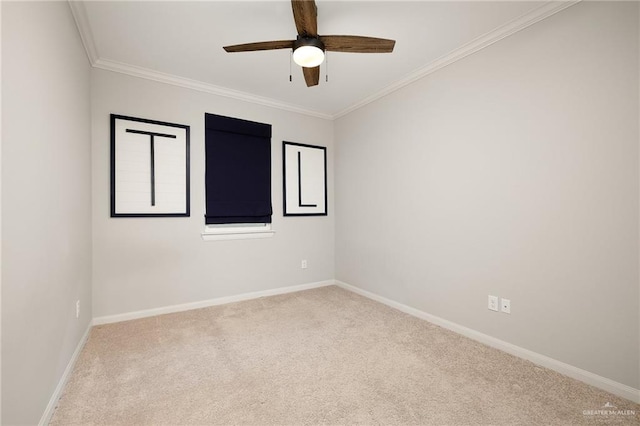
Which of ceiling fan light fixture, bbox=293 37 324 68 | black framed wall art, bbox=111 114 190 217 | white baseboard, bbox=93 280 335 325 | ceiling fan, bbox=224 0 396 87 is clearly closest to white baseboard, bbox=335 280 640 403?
white baseboard, bbox=93 280 335 325

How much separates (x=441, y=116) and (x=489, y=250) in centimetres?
136

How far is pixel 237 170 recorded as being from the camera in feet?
11.7

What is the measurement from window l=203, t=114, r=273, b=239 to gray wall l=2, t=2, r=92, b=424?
4.27 feet

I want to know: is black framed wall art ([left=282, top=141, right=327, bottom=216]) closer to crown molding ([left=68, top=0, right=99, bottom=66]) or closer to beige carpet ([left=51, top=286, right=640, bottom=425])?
beige carpet ([left=51, top=286, right=640, bottom=425])

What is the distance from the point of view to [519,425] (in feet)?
4.93

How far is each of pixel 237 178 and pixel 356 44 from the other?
218cm

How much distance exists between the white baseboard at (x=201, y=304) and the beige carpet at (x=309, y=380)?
3.6 inches

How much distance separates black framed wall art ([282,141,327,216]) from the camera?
3.96m

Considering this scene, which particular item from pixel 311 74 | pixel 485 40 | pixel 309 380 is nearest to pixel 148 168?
pixel 311 74

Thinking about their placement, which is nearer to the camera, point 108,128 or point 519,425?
point 519,425

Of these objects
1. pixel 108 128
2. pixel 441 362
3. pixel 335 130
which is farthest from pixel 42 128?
pixel 335 130

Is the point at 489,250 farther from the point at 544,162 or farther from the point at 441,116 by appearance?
the point at 441,116

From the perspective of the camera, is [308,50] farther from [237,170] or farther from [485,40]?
[237,170]

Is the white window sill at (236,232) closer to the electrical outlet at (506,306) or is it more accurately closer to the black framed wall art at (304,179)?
the black framed wall art at (304,179)
